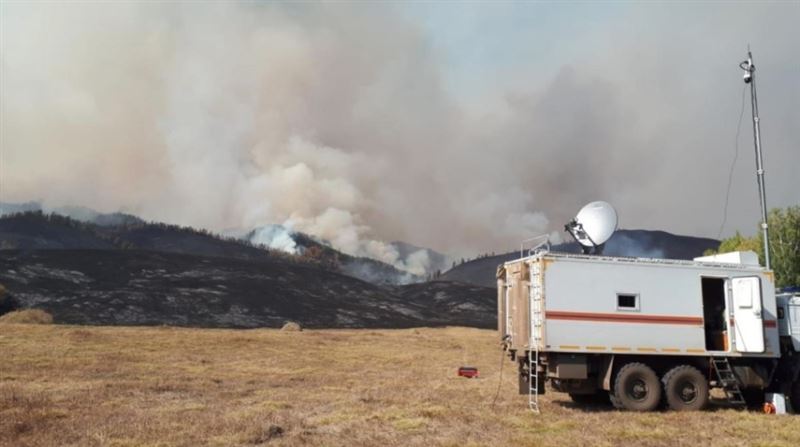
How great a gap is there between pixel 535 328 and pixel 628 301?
2881mm

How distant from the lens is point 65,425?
1478 cm

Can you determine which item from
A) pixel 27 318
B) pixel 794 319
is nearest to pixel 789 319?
pixel 794 319

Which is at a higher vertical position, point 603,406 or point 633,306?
point 633,306

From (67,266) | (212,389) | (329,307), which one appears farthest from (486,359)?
(67,266)

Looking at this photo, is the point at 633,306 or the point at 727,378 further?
the point at 727,378

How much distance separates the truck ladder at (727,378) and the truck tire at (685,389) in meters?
0.69

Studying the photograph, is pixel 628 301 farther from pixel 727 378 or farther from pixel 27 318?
pixel 27 318

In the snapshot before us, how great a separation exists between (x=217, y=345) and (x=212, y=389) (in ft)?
61.4

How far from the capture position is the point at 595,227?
827 inches

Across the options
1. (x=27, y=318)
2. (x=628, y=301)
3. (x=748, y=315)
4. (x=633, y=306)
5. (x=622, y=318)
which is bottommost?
(x=27, y=318)

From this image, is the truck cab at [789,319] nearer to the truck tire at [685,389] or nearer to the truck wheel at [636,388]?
the truck tire at [685,389]

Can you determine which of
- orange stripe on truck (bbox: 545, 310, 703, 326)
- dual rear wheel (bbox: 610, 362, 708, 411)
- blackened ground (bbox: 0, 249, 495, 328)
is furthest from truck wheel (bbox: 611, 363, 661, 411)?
blackened ground (bbox: 0, 249, 495, 328)

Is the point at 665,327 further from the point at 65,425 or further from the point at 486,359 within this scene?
the point at 486,359

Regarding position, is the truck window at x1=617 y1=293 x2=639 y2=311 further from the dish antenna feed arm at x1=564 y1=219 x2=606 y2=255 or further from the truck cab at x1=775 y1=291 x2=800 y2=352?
the truck cab at x1=775 y1=291 x2=800 y2=352
